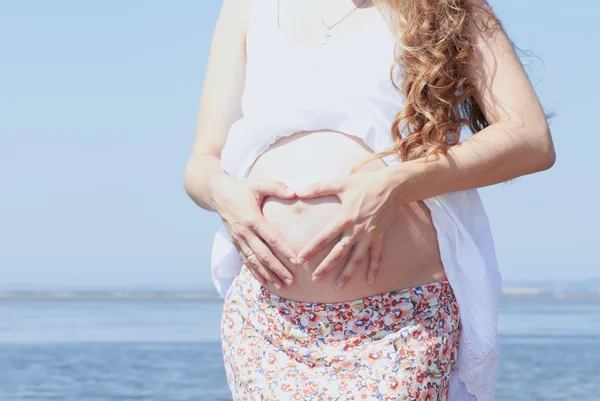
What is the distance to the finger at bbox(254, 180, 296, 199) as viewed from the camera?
2.16m

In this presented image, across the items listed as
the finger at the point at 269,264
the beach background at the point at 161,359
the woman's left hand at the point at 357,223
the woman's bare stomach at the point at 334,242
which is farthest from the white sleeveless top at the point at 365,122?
the beach background at the point at 161,359

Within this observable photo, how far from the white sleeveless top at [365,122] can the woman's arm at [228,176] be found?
0.09m

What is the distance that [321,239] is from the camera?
2.08 metres

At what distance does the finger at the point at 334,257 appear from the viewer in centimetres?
208

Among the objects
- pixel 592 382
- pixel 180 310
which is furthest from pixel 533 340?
pixel 180 310

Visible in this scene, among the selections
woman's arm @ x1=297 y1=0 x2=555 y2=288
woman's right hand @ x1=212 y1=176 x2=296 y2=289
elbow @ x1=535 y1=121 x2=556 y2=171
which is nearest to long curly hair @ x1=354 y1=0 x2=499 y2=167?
woman's arm @ x1=297 y1=0 x2=555 y2=288

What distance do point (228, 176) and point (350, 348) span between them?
488 mm

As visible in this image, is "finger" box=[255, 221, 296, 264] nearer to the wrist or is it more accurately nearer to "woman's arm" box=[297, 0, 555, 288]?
"woman's arm" box=[297, 0, 555, 288]

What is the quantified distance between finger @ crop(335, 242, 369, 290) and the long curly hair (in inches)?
8.4

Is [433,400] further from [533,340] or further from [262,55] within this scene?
[533,340]

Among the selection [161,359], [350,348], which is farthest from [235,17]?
[161,359]

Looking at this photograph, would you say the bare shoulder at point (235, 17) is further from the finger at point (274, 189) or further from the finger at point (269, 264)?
the finger at point (269, 264)

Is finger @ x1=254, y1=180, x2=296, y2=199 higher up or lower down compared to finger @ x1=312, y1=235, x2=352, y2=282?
higher up

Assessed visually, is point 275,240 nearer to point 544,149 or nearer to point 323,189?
point 323,189
